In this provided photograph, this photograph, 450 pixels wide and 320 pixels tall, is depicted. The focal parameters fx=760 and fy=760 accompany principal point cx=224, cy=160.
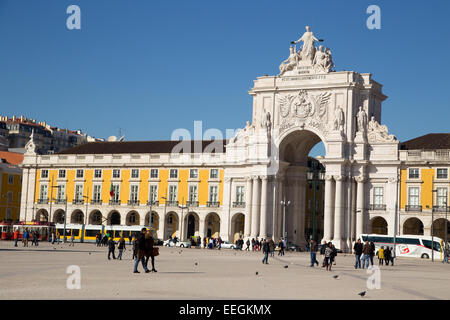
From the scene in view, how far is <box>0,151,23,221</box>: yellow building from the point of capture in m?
106

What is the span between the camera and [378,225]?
273 feet

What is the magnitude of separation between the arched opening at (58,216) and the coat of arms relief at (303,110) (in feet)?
109

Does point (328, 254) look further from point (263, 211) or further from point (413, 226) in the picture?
point (413, 226)

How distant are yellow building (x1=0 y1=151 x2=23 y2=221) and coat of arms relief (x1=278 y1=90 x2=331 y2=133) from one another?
44047 mm

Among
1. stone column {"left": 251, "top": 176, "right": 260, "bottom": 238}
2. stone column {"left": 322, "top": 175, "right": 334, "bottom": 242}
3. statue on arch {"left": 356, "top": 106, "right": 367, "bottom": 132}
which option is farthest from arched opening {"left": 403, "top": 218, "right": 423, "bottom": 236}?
stone column {"left": 251, "top": 176, "right": 260, "bottom": 238}

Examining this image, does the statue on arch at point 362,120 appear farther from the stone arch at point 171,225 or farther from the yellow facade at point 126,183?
the stone arch at point 171,225

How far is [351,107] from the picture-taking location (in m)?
79.5

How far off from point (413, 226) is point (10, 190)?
5750 cm

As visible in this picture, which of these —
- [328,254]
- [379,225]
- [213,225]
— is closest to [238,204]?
[213,225]
